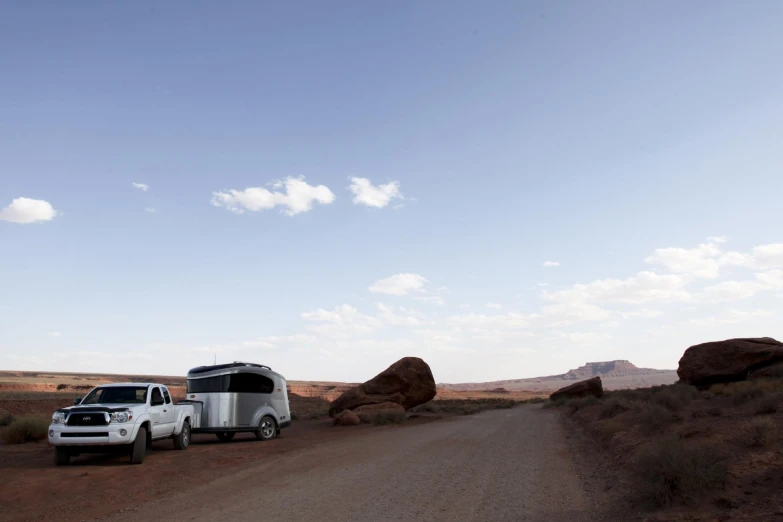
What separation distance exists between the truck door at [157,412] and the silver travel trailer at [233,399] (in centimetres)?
265

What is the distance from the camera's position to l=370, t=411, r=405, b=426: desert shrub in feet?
93.0

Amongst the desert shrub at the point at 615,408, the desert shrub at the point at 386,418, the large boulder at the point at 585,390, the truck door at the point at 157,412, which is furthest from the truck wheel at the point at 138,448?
the large boulder at the point at 585,390

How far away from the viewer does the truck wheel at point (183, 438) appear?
16.7 metres

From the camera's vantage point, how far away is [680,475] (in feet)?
26.2

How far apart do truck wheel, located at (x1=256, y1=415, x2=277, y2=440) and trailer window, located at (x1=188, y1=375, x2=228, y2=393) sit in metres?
2.04

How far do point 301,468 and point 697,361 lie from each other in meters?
28.6

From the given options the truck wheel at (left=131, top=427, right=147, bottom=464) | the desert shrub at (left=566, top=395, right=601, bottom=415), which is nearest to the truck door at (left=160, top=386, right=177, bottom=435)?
the truck wheel at (left=131, top=427, right=147, bottom=464)

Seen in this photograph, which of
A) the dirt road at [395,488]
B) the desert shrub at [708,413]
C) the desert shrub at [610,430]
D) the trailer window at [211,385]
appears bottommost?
the dirt road at [395,488]

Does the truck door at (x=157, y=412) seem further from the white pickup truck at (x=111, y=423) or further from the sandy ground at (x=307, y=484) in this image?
the sandy ground at (x=307, y=484)

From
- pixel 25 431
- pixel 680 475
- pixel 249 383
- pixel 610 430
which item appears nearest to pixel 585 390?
pixel 610 430

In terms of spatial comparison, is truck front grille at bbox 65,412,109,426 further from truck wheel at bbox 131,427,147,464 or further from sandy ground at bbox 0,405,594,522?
sandy ground at bbox 0,405,594,522

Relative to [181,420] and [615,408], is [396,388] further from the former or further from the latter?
[181,420]

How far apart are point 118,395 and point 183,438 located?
279 centimetres

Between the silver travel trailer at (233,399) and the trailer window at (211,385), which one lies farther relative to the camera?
the trailer window at (211,385)
